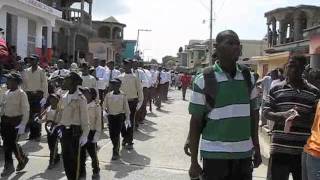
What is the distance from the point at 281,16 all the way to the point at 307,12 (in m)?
2.28

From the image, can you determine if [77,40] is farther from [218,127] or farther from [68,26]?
[218,127]

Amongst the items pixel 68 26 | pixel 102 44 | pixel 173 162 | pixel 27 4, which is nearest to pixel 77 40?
pixel 68 26

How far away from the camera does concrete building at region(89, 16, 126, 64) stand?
5053cm

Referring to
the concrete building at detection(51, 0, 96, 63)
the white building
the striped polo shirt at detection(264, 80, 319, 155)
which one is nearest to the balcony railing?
the concrete building at detection(51, 0, 96, 63)

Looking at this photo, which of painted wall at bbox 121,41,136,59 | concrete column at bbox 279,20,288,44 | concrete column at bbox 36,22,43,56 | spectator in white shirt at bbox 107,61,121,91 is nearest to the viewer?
spectator in white shirt at bbox 107,61,121,91

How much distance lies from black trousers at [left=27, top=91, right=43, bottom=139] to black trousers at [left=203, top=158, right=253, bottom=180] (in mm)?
8164

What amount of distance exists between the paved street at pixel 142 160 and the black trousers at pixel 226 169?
4665mm

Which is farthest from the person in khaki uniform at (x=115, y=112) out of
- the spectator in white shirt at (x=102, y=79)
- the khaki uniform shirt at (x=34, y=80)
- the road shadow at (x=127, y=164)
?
the spectator in white shirt at (x=102, y=79)

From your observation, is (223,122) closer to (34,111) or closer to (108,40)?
(34,111)

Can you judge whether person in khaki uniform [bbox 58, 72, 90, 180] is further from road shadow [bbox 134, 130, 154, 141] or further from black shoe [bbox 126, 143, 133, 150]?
road shadow [bbox 134, 130, 154, 141]

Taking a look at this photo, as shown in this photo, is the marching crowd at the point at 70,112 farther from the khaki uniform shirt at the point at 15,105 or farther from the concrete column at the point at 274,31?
the concrete column at the point at 274,31

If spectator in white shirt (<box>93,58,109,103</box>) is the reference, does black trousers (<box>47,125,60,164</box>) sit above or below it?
below

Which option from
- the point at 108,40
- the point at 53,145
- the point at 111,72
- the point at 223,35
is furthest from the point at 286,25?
the point at 223,35

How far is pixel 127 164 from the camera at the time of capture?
10.1 meters
